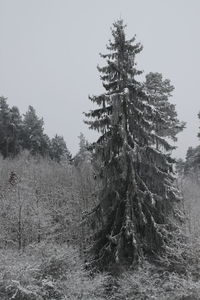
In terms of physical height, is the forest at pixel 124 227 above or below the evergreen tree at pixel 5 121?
below

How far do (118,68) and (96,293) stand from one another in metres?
11.7

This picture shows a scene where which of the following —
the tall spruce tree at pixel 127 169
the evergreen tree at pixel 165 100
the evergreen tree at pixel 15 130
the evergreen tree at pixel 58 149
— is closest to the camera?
the tall spruce tree at pixel 127 169

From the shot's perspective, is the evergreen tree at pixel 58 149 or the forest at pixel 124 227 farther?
the evergreen tree at pixel 58 149

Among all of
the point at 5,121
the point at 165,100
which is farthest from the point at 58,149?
the point at 165,100

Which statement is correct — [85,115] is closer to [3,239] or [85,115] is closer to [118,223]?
[118,223]

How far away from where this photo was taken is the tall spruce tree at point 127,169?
17406 mm

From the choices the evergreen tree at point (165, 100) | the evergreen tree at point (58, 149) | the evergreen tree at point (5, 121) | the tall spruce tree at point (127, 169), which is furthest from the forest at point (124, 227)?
the evergreen tree at point (58, 149)

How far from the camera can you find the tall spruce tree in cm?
1741

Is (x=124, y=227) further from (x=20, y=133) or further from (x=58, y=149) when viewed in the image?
(x=58, y=149)

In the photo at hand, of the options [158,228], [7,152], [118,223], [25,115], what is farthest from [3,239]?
[25,115]

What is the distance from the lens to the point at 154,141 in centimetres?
1947

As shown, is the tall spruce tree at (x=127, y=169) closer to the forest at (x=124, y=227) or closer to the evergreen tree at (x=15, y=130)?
the forest at (x=124, y=227)

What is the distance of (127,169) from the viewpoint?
18312mm

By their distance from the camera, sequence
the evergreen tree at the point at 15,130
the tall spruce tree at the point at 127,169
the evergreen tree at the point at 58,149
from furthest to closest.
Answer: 1. the evergreen tree at the point at 58,149
2. the evergreen tree at the point at 15,130
3. the tall spruce tree at the point at 127,169
